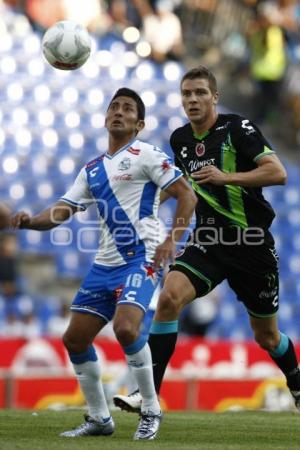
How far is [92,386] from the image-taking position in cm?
762

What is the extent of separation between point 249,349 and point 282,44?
26.5 feet

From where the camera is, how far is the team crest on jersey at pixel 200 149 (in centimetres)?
833

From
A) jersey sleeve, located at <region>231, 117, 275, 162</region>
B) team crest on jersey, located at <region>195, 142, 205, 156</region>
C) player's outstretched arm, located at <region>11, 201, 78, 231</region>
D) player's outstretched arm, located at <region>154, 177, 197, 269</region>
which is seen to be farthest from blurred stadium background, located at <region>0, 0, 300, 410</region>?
player's outstretched arm, located at <region>154, 177, 197, 269</region>

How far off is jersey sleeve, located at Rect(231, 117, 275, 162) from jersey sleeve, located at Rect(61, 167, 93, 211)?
1169 millimetres

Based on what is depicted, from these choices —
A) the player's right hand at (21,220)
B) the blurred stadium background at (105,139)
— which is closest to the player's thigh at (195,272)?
the player's right hand at (21,220)

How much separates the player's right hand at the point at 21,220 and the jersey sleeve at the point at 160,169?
90cm

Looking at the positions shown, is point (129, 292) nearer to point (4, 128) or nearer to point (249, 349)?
point (249, 349)

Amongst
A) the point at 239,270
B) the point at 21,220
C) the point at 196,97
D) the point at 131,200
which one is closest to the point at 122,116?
the point at 131,200

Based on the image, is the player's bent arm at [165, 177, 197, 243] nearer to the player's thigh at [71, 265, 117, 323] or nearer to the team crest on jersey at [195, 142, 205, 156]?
the player's thigh at [71, 265, 117, 323]

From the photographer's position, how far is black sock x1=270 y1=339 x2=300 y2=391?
8.78m

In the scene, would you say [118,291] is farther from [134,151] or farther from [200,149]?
[200,149]

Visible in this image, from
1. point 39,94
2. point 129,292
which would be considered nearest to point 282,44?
point 39,94

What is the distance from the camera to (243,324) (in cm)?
1717

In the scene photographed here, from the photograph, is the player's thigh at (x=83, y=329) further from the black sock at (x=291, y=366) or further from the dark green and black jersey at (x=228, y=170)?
the black sock at (x=291, y=366)
